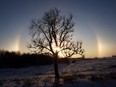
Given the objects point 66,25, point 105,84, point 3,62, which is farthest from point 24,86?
point 3,62

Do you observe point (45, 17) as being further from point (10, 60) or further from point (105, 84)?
point (10, 60)

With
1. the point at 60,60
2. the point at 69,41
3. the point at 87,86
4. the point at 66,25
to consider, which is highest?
the point at 66,25

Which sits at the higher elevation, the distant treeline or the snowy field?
the distant treeline

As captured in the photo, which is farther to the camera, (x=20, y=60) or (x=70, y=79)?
(x=20, y=60)

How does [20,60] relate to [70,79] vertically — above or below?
above

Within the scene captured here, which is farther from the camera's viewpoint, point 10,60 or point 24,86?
point 10,60

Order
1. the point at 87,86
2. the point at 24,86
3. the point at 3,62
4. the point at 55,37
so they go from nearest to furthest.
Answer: the point at 87,86
the point at 24,86
the point at 55,37
the point at 3,62

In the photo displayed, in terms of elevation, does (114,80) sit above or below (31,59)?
below

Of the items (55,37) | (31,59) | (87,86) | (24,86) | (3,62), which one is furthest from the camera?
(31,59)

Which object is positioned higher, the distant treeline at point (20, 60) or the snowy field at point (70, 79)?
the distant treeline at point (20, 60)

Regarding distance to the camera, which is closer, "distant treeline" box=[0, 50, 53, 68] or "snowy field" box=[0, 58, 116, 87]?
"snowy field" box=[0, 58, 116, 87]

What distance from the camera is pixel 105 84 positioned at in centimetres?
2128

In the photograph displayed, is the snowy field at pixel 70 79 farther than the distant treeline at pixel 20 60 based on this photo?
No

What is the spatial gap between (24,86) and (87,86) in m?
6.54
